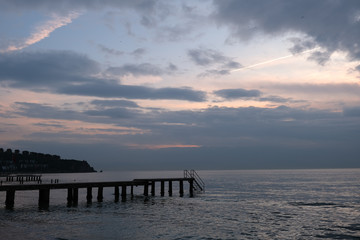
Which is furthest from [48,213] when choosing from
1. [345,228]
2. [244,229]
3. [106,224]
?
[345,228]

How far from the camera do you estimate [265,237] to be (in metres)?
21.4

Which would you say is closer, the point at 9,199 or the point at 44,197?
the point at 9,199

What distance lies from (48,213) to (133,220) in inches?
342

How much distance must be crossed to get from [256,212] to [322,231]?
1031cm

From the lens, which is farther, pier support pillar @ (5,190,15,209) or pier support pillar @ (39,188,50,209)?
pier support pillar @ (39,188,50,209)

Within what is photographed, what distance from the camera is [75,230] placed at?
22391 millimetres

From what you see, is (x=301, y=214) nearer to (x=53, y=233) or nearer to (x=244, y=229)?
(x=244, y=229)

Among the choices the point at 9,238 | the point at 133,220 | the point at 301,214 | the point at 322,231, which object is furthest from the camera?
the point at 301,214

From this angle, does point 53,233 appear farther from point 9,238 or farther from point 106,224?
point 106,224

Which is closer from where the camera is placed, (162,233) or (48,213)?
(162,233)

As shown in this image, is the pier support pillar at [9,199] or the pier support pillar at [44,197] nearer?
the pier support pillar at [9,199]

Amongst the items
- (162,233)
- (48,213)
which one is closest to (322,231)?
(162,233)

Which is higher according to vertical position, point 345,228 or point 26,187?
point 26,187

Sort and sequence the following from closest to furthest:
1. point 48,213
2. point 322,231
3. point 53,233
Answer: point 53,233 < point 322,231 < point 48,213
